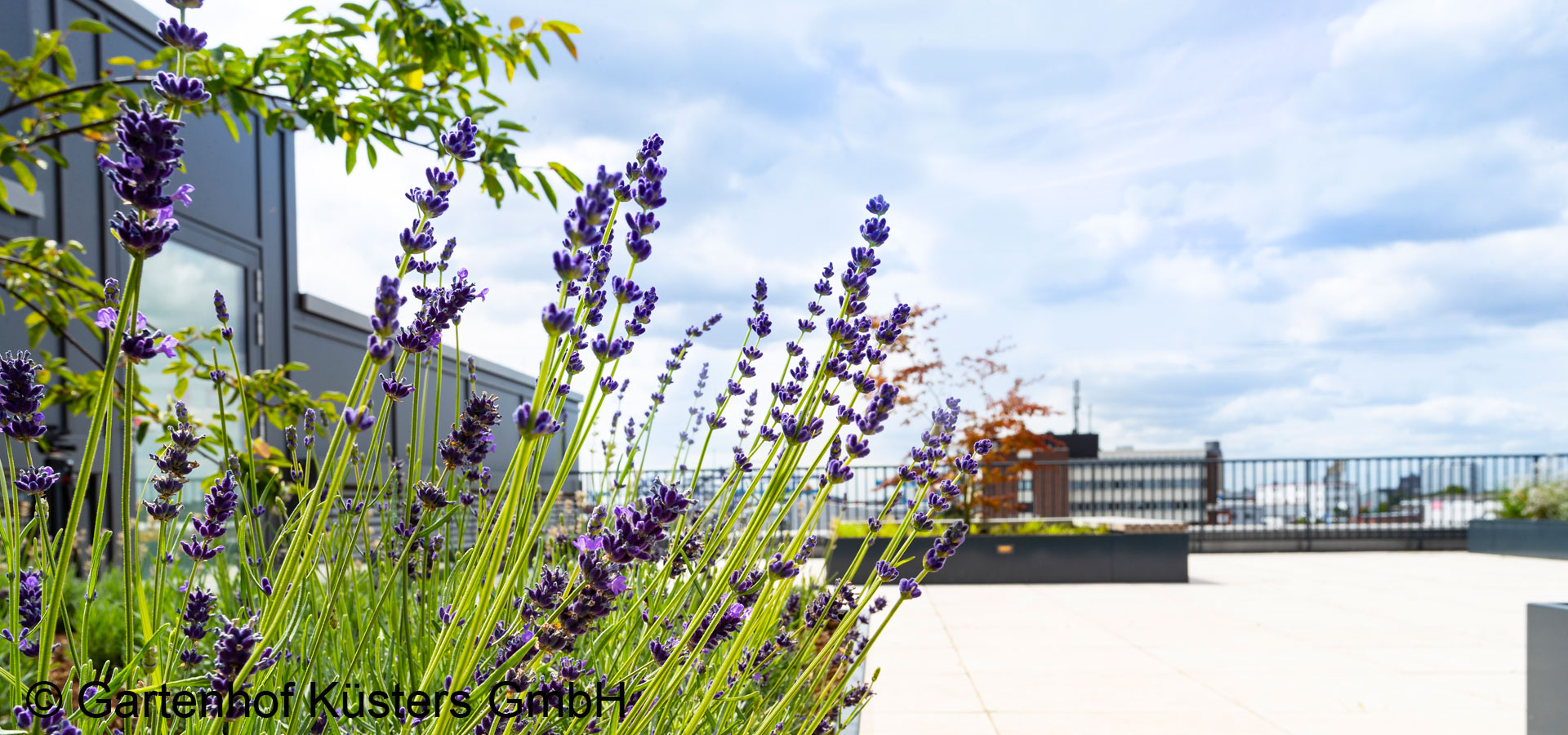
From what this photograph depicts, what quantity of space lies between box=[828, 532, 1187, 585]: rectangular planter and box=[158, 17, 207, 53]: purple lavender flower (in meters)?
7.39

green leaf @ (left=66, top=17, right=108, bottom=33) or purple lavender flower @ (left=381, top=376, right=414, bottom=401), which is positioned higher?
green leaf @ (left=66, top=17, right=108, bottom=33)

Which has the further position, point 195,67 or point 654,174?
point 195,67

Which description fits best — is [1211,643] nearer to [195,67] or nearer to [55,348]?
[195,67]

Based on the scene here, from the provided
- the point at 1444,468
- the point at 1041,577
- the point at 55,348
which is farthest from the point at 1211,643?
the point at 1444,468

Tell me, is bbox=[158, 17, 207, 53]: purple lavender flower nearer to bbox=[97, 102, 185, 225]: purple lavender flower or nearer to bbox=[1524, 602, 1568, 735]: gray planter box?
bbox=[97, 102, 185, 225]: purple lavender flower

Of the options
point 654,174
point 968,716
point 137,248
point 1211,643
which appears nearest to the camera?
point 137,248

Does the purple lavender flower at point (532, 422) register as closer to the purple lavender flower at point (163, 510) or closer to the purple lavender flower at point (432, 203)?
the purple lavender flower at point (432, 203)

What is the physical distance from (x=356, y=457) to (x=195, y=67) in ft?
4.32

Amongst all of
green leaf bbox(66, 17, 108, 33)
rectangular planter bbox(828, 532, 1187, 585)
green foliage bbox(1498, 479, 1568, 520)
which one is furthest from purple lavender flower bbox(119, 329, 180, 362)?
green foliage bbox(1498, 479, 1568, 520)

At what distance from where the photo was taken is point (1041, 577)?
7977mm

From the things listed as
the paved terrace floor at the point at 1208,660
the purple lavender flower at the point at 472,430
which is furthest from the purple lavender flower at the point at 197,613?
the paved terrace floor at the point at 1208,660

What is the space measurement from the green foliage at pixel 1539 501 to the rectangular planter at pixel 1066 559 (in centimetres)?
659

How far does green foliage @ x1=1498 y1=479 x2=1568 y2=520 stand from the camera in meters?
10.8

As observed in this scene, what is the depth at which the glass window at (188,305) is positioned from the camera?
587 centimetres
